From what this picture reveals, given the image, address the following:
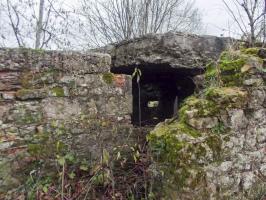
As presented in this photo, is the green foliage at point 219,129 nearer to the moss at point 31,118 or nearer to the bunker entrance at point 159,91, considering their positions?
the moss at point 31,118

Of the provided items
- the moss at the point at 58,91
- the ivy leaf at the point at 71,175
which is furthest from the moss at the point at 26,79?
the ivy leaf at the point at 71,175

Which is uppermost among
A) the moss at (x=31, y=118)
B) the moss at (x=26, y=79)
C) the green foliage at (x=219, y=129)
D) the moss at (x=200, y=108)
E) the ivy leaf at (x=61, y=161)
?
the moss at (x=26, y=79)

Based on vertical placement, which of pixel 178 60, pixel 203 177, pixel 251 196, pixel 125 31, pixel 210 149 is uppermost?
pixel 125 31

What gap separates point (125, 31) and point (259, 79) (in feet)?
30.4

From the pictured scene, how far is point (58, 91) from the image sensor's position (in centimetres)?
337

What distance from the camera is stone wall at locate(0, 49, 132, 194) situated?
3.14 meters

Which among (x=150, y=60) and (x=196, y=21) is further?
(x=196, y=21)

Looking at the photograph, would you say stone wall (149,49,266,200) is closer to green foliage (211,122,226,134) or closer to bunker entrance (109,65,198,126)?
green foliage (211,122,226,134)

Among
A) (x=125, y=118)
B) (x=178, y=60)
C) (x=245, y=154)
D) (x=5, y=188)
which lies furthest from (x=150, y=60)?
(x=5, y=188)

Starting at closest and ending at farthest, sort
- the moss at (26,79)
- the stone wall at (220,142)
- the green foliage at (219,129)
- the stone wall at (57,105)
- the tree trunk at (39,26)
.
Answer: the stone wall at (220,142) → the green foliage at (219,129) → the stone wall at (57,105) → the moss at (26,79) → the tree trunk at (39,26)

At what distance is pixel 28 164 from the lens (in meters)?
3.19

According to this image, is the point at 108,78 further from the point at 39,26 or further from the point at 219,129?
the point at 39,26

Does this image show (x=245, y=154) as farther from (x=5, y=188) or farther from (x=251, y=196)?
(x=5, y=188)

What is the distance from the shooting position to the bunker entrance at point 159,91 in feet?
16.7
